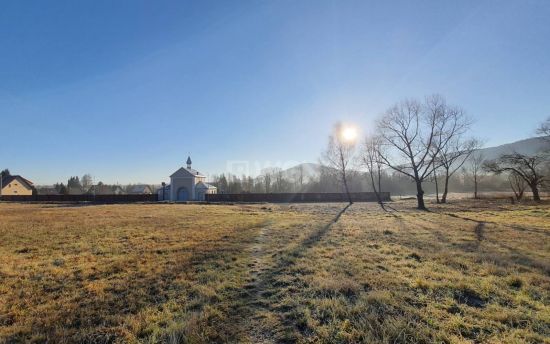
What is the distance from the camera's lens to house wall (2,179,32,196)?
233 ft

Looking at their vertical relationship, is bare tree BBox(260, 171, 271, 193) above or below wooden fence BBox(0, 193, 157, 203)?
above

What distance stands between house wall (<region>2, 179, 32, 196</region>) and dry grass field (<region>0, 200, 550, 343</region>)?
84293mm

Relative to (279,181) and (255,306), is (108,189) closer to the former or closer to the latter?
(279,181)

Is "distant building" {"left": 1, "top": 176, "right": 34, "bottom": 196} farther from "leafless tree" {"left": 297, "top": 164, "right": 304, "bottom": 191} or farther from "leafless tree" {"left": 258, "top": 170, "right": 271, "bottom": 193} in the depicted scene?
"leafless tree" {"left": 297, "top": 164, "right": 304, "bottom": 191}

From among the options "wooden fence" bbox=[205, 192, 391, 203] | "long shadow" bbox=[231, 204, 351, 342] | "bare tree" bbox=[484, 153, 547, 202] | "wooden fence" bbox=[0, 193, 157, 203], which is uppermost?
"bare tree" bbox=[484, 153, 547, 202]

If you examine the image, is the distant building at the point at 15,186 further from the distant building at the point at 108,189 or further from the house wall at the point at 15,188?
the distant building at the point at 108,189

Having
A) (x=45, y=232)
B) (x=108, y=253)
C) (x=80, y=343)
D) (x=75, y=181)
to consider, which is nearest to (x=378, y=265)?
(x=80, y=343)

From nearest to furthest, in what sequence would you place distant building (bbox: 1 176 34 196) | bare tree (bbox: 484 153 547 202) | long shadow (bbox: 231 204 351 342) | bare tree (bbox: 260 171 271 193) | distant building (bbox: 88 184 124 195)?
long shadow (bbox: 231 204 351 342), bare tree (bbox: 484 153 547 202), distant building (bbox: 1 176 34 196), bare tree (bbox: 260 171 271 193), distant building (bbox: 88 184 124 195)

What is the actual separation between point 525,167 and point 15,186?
11037 cm

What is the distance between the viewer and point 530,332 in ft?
12.2

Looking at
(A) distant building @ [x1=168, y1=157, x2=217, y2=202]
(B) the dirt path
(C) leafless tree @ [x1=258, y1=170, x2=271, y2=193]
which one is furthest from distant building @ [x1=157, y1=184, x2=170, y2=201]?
(B) the dirt path

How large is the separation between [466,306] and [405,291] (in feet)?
3.26

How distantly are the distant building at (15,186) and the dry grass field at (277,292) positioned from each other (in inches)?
3335

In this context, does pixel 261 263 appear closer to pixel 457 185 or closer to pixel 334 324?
pixel 334 324
